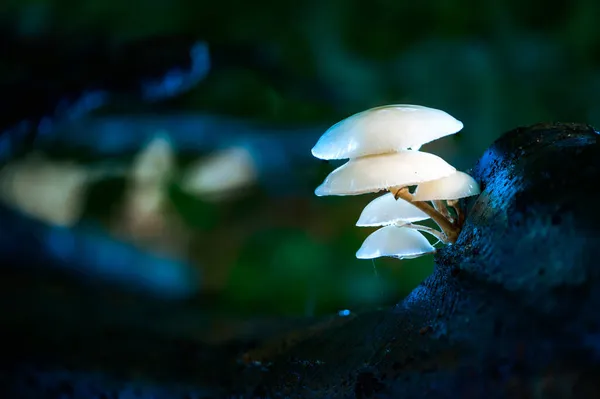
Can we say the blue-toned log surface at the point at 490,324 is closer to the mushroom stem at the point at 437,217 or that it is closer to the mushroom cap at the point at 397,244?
the mushroom stem at the point at 437,217

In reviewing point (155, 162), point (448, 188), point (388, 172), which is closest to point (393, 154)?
point (388, 172)

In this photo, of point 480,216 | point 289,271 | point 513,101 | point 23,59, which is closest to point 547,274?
point 480,216

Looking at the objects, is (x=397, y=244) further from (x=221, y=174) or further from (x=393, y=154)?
(x=221, y=174)

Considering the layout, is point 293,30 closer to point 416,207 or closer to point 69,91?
point 69,91

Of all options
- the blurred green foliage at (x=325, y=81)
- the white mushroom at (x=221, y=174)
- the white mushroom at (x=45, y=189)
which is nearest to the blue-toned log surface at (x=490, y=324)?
the blurred green foliage at (x=325, y=81)

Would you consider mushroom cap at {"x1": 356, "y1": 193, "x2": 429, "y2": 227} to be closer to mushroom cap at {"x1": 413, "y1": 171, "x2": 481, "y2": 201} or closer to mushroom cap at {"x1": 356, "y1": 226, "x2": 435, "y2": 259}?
mushroom cap at {"x1": 356, "y1": 226, "x2": 435, "y2": 259}

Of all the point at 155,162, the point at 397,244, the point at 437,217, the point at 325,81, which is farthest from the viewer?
the point at 155,162

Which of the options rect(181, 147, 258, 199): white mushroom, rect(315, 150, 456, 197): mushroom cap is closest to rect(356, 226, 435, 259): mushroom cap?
rect(315, 150, 456, 197): mushroom cap
